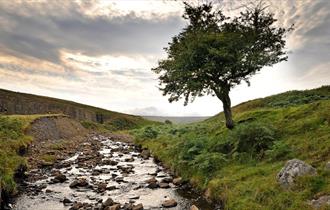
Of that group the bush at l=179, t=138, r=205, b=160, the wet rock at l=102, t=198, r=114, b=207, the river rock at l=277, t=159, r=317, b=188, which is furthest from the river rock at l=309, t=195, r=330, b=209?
the bush at l=179, t=138, r=205, b=160

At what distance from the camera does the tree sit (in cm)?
3130

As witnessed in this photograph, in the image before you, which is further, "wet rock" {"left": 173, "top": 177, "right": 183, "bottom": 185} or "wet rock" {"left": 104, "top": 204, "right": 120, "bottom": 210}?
"wet rock" {"left": 173, "top": 177, "right": 183, "bottom": 185}

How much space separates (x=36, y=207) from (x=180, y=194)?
30.8 ft

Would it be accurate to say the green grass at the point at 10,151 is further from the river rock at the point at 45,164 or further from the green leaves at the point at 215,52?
the green leaves at the point at 215,52

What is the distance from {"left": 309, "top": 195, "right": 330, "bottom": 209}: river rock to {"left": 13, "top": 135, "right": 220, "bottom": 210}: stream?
6335mm

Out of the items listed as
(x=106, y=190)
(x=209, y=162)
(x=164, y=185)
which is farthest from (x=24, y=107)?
(x=209, y=162)

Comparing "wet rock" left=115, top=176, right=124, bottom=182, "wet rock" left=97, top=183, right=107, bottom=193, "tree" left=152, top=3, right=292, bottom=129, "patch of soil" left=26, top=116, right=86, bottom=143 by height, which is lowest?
"wet rock" left=97, top=183, right=107, bottom=193

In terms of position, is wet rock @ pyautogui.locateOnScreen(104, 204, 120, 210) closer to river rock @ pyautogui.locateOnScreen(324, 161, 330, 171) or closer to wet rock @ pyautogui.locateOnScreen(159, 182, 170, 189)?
wet rock @ pyautogui.locateOnScreen(159, 182, 170, 189)

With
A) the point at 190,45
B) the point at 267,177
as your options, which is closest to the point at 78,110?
the point at 190,45

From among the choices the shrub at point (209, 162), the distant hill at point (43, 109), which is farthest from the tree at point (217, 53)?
the distant hill at point (43, 109)

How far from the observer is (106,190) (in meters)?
24.4

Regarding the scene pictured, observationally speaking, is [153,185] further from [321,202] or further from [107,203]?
[321,202]

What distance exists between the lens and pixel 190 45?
1233 inches

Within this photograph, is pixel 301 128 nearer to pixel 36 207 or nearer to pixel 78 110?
pixel 36 207
